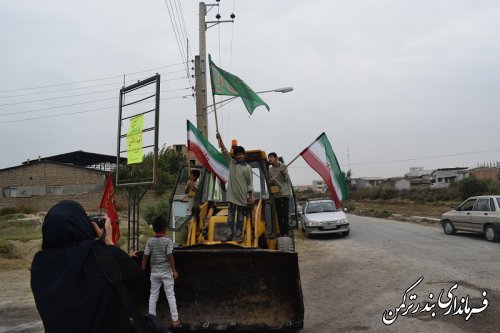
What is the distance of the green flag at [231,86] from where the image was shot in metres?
7.97

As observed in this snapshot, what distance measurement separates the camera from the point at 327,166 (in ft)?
25.7

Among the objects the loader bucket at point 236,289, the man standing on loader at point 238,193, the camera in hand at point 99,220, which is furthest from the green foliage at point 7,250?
the camera in hand at point 99,220

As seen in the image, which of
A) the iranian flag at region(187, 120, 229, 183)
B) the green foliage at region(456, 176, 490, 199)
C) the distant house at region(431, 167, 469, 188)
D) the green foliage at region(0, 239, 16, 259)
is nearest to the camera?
the iranian flag at region(187, 120, 229, 183)

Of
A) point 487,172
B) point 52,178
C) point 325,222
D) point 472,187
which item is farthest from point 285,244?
point 487,172

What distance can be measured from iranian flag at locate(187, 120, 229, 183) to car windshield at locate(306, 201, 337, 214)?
12.2 metres

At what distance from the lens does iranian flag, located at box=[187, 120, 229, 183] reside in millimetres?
7508

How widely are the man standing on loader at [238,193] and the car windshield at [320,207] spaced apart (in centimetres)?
1287

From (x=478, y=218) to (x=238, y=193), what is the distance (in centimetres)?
1166

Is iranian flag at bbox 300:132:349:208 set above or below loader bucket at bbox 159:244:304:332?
above

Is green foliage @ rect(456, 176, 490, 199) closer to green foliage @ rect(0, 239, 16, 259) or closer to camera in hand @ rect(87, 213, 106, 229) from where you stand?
green foliage @ rect(0, 239, 16, 259)

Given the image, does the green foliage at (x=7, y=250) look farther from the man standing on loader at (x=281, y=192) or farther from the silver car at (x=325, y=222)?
the silver car at (x=325, y=222)

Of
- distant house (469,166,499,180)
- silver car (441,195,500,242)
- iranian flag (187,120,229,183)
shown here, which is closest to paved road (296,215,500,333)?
silver car (441,195,500,242)

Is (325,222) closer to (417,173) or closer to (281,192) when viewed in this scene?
(281,192)

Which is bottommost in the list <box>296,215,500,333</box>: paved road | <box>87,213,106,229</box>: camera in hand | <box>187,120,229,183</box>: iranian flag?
<box>296,215,500,333</box>: paved road
